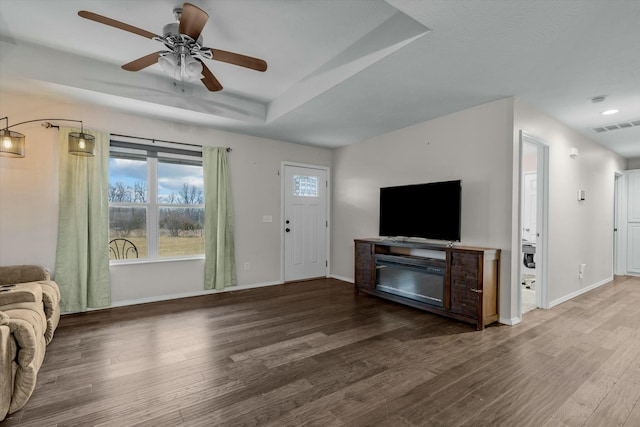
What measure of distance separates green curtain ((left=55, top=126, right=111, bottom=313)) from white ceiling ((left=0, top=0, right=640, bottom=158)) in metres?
0.77

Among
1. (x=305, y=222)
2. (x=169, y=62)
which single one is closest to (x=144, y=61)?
(x=169, y=62)

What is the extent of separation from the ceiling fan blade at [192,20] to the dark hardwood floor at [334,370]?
251 centimetres

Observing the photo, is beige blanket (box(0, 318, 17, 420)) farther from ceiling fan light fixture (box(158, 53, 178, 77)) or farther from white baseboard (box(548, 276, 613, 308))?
white baseboard (box(548, 276, 613, 308))

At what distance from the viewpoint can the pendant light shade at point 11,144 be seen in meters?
3.01

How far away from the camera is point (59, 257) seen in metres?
3.57

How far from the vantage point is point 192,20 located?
79.7 inches

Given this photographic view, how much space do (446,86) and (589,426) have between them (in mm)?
2889

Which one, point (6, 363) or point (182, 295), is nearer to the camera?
point (6, 363)

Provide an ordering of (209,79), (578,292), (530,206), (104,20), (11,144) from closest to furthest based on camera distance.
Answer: (104,20), (209,79), (11,144), (578,292), (530,206)

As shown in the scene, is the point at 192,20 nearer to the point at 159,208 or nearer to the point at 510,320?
the point at 159,208

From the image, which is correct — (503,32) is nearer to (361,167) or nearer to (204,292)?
(361,167)

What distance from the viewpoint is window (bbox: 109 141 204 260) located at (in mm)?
4070

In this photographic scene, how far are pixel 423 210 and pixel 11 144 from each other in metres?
4.63

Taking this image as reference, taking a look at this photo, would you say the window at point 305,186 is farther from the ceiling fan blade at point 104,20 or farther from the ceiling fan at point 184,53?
the ceiling fan blade at point 104,20
